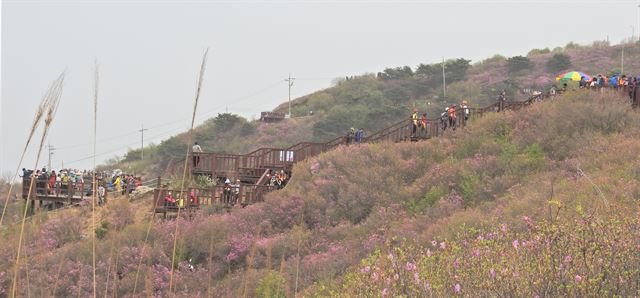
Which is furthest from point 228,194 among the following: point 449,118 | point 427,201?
point 449,118

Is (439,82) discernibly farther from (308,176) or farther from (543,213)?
(543,213)

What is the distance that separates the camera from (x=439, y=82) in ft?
208

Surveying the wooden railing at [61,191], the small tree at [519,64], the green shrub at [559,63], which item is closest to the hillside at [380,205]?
the wooden railing at [61,191]

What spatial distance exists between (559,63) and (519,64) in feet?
11.9

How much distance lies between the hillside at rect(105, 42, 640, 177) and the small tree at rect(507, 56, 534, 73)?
0.08m

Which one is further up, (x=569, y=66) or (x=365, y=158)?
(x=569, y=66)

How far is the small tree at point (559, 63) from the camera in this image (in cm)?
5800

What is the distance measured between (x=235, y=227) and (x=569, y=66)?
4416 centimetres

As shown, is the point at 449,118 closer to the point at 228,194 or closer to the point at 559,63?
the point at 228,194

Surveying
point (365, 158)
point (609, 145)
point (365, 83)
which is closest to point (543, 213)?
point (609, 145)

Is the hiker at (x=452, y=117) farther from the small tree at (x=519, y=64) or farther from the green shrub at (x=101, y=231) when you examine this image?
the small tree at (x=519, y=64)

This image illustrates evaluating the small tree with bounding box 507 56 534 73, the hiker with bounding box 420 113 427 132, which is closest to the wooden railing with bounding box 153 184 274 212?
the hiker with bounding box 420 113 427 132

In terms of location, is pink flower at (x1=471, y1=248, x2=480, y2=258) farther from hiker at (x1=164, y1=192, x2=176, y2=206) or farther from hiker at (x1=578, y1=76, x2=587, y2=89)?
hiker at (x1=578, y1=76, x2=587, y2=89)

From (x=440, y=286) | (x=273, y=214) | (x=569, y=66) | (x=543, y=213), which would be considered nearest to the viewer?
(x=440, y=286)
